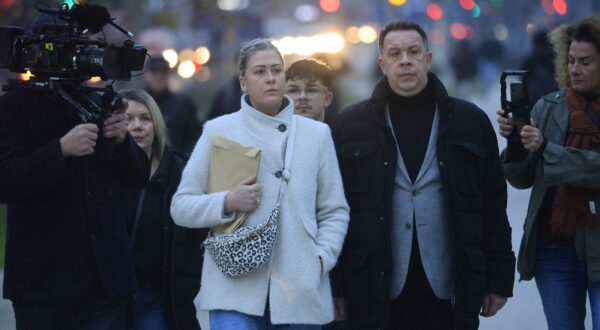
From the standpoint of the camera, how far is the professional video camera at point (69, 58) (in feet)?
19.1

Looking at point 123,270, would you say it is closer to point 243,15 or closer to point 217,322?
point 217,322

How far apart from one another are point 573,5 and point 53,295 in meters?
39.3

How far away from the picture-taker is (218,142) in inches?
233

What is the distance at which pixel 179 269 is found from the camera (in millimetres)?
6887

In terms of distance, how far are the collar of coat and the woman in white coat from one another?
0.41 meters

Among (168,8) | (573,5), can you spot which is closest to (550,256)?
(168,8)

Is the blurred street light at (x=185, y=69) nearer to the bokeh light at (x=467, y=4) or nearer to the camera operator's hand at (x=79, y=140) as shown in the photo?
the camera operator's hand at (x=79, y=140)

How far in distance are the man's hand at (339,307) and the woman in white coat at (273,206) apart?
441 millimetres

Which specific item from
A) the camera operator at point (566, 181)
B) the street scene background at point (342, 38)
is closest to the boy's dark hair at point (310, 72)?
the street scene background at point (342, 38)

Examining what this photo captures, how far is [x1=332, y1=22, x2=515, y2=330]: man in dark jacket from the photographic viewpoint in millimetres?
6188

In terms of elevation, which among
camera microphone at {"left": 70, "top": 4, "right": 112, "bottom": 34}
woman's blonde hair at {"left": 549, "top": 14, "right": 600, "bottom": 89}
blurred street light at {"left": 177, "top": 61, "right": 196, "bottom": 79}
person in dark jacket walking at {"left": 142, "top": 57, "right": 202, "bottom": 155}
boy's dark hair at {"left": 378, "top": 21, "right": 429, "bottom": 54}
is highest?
camera microphone at {"left": 70, "top": 4, "right": 112, "bottom": 34}

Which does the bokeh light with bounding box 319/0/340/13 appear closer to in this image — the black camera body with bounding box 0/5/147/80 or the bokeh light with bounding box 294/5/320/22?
the bokeh light with bounding box 294/5/320/22

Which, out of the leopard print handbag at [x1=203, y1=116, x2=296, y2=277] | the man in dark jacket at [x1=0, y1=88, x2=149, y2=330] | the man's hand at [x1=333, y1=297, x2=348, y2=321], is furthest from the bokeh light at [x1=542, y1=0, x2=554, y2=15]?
the leopard print handbag at [x1=203, y1=116, x2=296, y2=277]

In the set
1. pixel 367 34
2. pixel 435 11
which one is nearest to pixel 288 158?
pixel 435 11
